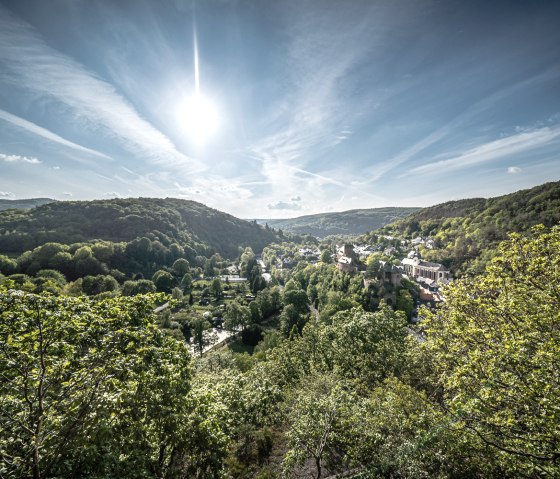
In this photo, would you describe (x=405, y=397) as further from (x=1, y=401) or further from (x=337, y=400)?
(x=1, y=401)

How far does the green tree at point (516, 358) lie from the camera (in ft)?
21.9

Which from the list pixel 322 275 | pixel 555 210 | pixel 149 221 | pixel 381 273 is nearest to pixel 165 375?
pixel 381 273

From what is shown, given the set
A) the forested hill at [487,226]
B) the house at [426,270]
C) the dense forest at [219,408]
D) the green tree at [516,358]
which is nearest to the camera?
the dense forest at [219,408]

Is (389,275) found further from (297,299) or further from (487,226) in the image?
(487,226)

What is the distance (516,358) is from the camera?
285 inches

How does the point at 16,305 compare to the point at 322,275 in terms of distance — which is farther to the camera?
the point at 322,275

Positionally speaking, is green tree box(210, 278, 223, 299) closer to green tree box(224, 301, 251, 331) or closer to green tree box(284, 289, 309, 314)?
green tree box(224, 301, 251, 331)

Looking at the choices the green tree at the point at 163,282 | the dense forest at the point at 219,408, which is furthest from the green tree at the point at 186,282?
the dense forest at the point at 219,408

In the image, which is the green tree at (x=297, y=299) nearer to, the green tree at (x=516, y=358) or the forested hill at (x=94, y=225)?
the green tree at (x=516, y=358)

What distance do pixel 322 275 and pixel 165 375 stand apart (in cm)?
7195

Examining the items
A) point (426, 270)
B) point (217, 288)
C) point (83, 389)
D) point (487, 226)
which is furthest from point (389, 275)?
point (487, 226)

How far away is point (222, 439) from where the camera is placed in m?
8.33

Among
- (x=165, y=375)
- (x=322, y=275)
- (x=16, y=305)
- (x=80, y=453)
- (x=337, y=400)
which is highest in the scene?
(x=16, y=305)

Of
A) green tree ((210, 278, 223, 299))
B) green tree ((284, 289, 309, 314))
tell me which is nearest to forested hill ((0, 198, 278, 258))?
green tree ((210, 278, 223, 299))
